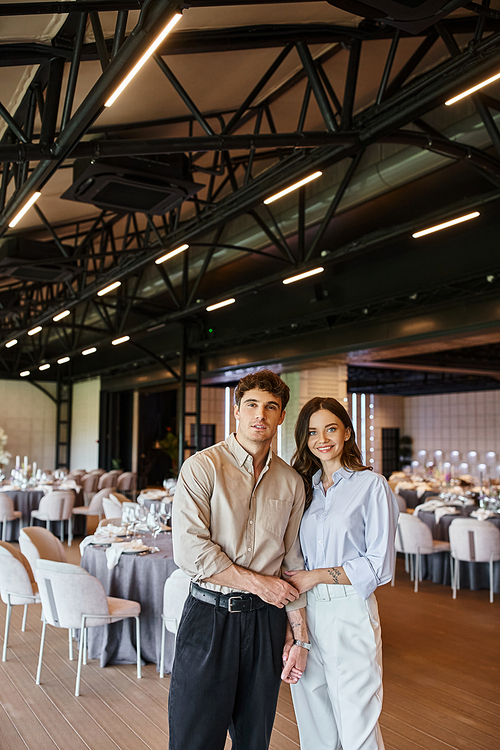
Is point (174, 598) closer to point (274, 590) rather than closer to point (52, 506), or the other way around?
point (274, 590)

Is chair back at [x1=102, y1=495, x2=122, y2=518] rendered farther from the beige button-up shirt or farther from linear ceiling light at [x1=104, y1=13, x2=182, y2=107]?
the beige button-up shirt

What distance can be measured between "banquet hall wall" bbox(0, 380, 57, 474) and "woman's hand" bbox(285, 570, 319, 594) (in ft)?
66.2

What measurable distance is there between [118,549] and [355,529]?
307 cm

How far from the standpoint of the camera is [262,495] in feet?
7.65

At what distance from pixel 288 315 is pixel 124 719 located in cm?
888

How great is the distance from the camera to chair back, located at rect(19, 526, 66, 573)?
16.9 ft

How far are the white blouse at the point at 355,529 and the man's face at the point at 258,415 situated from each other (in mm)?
416

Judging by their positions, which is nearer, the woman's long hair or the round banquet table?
the woman's long hair

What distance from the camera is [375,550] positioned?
240cm

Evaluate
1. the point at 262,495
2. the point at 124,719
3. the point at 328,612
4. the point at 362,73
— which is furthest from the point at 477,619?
the point at 362,73

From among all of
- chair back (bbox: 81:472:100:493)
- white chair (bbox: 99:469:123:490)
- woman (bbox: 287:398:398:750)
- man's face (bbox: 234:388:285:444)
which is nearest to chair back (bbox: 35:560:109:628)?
woman (bbox: 287:398:398:750)

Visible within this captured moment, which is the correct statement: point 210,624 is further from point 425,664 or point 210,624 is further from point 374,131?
point 374,131

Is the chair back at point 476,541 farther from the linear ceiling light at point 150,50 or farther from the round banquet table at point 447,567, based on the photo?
the linear ceiling light at point 150,50

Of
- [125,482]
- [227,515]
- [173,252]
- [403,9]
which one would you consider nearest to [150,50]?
[403,9]
